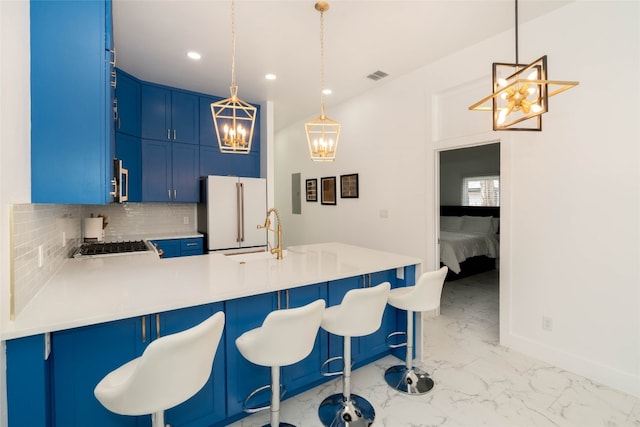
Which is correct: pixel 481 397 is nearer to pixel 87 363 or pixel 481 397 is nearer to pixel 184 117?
pixel 87 363

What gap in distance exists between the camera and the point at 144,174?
397 cm

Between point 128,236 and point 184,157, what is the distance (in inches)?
52.7

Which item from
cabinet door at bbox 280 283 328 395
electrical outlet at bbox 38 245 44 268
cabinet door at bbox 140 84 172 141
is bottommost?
cabinet door at bbox 280 283 328 395

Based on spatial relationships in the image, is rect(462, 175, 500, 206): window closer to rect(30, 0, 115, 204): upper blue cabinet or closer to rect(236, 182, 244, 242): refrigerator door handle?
rect(236, 182, 244, 242): refrigerator door handle

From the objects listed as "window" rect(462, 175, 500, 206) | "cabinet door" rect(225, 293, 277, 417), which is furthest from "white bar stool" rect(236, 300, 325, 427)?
"window" rect(462, 175, 500, 206)

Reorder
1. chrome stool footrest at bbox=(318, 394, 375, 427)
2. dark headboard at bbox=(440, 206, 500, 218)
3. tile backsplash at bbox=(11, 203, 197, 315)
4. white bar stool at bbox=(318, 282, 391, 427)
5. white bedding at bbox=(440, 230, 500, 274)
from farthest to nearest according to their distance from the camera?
1. dark headboard at bbox=(440, 206, 500, 218)
2. white bedding at bbox=(440, 230, 500, 274)
3. chrome stool footrest at bbox=(318, 394, 375, 427)
4. white bar stool at bbox=(318, 282, 391, 427)
5. tile backsplash at bbox=(11, 203, 197, 315)

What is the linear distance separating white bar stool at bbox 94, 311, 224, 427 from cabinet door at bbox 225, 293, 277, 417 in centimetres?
51

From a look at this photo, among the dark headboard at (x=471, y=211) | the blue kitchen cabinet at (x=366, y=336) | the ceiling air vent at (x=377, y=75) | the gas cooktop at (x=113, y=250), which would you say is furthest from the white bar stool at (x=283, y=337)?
the dark headboard at (x=471, y=211)

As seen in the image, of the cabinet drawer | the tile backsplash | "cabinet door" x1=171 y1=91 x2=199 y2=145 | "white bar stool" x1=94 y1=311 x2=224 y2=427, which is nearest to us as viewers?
"white bar stool" x1=94 y1=311 x2=224 y2=427

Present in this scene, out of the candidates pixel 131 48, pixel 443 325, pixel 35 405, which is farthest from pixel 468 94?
pixel 35 405

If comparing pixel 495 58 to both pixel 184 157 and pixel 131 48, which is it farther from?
pixel 184 157

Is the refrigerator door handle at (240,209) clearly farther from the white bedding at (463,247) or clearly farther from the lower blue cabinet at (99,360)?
the white bedding at (463,247)

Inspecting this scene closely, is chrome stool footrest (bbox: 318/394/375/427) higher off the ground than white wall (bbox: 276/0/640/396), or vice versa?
white wall (bbox: 276/0/640/396)

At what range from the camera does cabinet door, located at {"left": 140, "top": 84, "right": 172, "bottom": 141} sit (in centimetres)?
391
